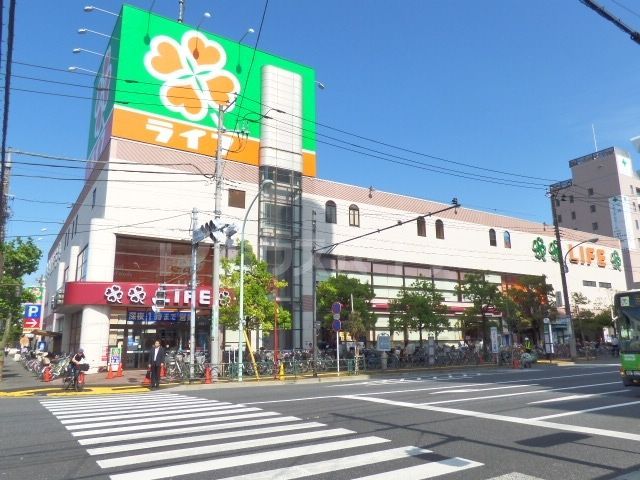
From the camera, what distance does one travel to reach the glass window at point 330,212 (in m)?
38.3

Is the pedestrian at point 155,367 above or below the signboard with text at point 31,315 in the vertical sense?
below

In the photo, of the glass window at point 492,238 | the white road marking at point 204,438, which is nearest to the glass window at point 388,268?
the glass window at point 492,238

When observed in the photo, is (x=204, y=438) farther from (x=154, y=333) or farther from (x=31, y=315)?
(x=154, y=333)

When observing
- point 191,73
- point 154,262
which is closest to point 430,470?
point 154,262

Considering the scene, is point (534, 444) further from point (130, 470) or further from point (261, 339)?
point (261, 339)

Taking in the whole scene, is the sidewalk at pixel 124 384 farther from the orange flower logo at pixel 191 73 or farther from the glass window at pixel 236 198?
the orange flower logo at pixel 191 73

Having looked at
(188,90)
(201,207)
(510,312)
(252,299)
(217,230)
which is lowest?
(510,312)

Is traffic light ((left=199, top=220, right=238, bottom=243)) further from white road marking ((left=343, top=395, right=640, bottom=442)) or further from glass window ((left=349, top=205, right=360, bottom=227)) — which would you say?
glass window ((left=349, top=205, right=360, bottom=227))

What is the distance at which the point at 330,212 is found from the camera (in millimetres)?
38688

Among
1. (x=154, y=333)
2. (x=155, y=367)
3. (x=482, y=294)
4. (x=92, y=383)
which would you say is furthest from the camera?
(x=482, y=294)

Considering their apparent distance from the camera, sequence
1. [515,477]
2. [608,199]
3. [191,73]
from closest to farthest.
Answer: [515,477], [191,73], [608,199]

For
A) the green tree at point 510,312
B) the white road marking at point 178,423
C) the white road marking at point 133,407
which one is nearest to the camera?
the white road marking at point 178,423

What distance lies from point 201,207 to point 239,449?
2659cm

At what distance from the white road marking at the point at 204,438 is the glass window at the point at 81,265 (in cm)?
2295
